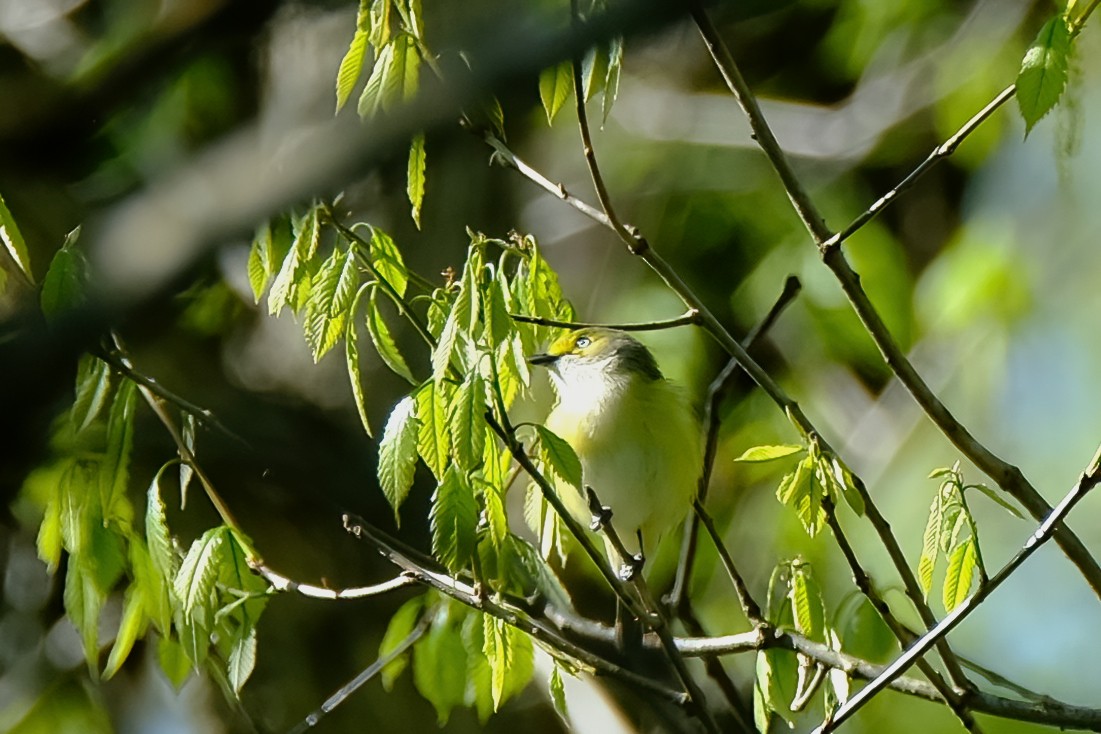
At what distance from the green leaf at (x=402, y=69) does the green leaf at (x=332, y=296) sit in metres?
0.34

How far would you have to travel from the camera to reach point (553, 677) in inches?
109

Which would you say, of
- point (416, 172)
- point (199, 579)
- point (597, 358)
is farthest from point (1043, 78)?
point (597, 358)

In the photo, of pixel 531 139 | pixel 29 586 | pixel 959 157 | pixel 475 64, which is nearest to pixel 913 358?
pixel 959 157

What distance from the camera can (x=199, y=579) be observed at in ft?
7.92

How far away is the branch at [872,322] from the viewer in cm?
213

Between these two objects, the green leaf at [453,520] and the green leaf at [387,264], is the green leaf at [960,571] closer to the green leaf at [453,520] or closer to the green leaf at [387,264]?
the green leaf at [453,520]

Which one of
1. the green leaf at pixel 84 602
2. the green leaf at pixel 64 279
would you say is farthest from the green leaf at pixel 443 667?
the green leaf at pixel 64 279

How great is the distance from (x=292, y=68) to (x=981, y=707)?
11.9 feet

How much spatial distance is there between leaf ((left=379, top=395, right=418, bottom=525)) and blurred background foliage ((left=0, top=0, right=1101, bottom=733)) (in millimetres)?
1925

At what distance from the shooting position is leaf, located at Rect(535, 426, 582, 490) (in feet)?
7.11

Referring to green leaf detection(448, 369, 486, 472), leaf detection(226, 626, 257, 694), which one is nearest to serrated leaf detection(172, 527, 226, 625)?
leaf detection(226, 626, 257, 694)

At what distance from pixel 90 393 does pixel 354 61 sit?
877 millimetres

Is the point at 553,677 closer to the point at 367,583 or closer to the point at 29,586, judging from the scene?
the point at 367,583

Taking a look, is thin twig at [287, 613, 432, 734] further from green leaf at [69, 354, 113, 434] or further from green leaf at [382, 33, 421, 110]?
green leaf at [382, 33, 421, 110]
